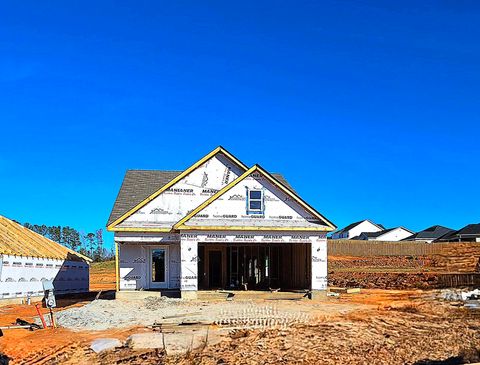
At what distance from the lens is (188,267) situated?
76.4ft

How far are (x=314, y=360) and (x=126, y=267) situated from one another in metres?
15.6

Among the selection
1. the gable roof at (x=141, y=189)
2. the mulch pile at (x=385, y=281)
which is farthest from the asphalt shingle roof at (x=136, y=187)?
the mulch pile at (x=385, y=281)

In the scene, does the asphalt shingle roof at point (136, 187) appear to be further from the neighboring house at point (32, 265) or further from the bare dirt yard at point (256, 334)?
the bare dirt yard at point (256, 334)

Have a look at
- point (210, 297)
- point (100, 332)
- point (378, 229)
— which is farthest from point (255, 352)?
point (378, 229)

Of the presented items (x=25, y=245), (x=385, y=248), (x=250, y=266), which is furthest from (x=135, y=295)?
(x=385, y=248)

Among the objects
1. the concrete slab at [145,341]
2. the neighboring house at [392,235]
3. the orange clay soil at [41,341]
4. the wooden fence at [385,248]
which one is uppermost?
the neighboring house at [392,235]

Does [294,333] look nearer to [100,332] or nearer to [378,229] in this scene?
[100,332]

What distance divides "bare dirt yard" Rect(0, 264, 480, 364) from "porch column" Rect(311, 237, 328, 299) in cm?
263

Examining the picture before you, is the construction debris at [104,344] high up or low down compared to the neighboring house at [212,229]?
down

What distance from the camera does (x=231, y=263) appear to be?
2844 cm

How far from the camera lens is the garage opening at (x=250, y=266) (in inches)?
1092

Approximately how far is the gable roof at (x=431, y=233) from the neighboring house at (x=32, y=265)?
219ft

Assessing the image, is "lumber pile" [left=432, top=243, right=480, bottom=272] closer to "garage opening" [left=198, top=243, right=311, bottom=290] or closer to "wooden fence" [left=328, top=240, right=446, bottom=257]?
"wooden fence" [left=328, top=240, right=446, bottom=257]

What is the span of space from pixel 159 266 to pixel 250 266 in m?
5.41
